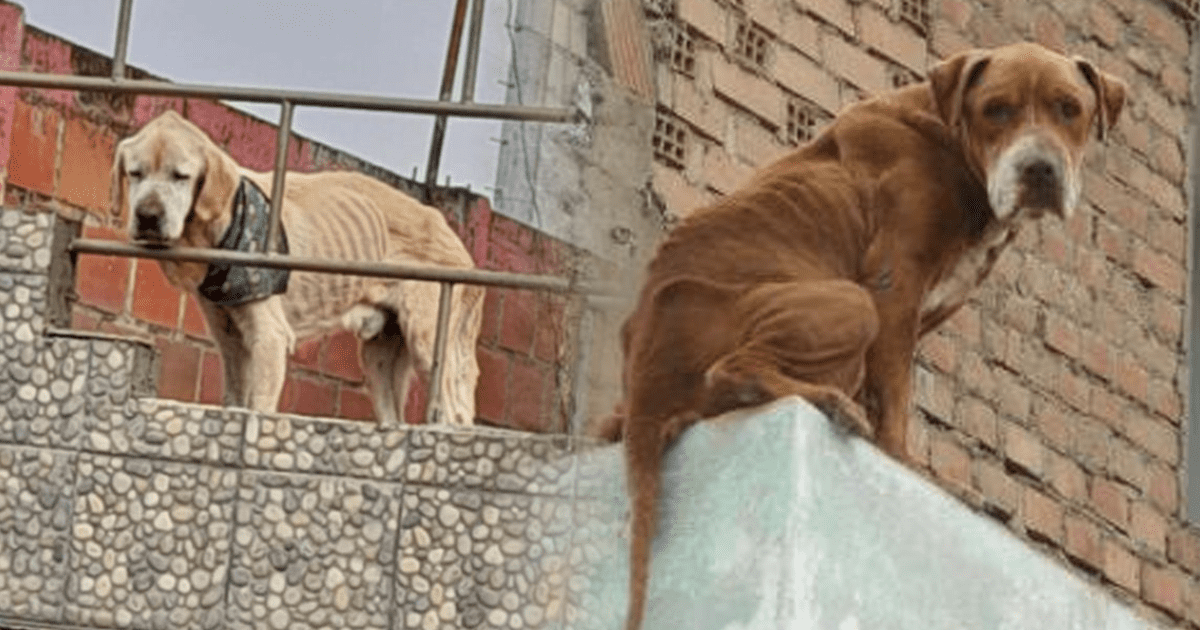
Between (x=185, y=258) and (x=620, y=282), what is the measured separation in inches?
71.7

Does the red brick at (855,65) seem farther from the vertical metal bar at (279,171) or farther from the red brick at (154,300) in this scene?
the red brick at (154,300)

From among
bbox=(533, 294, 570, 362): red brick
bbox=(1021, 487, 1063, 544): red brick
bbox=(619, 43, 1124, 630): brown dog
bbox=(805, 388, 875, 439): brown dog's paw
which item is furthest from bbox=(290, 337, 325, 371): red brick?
bbox=(805, 388, 875, 439): brown dog's paw

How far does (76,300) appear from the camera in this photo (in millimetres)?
8641

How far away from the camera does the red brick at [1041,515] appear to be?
28.6 ft

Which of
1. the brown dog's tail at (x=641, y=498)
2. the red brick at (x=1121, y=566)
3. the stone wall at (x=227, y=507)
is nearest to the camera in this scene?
the brown dog's tail at (x=641, y=498)

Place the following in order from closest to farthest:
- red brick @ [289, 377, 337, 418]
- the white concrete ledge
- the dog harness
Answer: the white concrete ledge → the dog harness → red brick @ [289, 377, 337, 418]

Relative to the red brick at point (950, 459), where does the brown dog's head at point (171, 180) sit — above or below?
above

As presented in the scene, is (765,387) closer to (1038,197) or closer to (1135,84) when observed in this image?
(1038,197)

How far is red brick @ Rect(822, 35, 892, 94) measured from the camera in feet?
26.5

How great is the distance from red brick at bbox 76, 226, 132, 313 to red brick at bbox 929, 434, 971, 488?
59.8 inches

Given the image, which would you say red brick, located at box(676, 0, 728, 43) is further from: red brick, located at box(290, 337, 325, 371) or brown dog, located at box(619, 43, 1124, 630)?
red brick, located at box(290, 337, 325, 371)

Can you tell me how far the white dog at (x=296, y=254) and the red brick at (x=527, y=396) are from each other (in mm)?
117

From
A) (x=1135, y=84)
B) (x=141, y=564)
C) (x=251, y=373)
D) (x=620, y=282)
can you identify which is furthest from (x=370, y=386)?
(x=620, y=282)

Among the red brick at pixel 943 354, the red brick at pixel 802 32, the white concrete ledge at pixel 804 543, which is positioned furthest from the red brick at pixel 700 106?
the white concrete ledge at pixel 804 543
